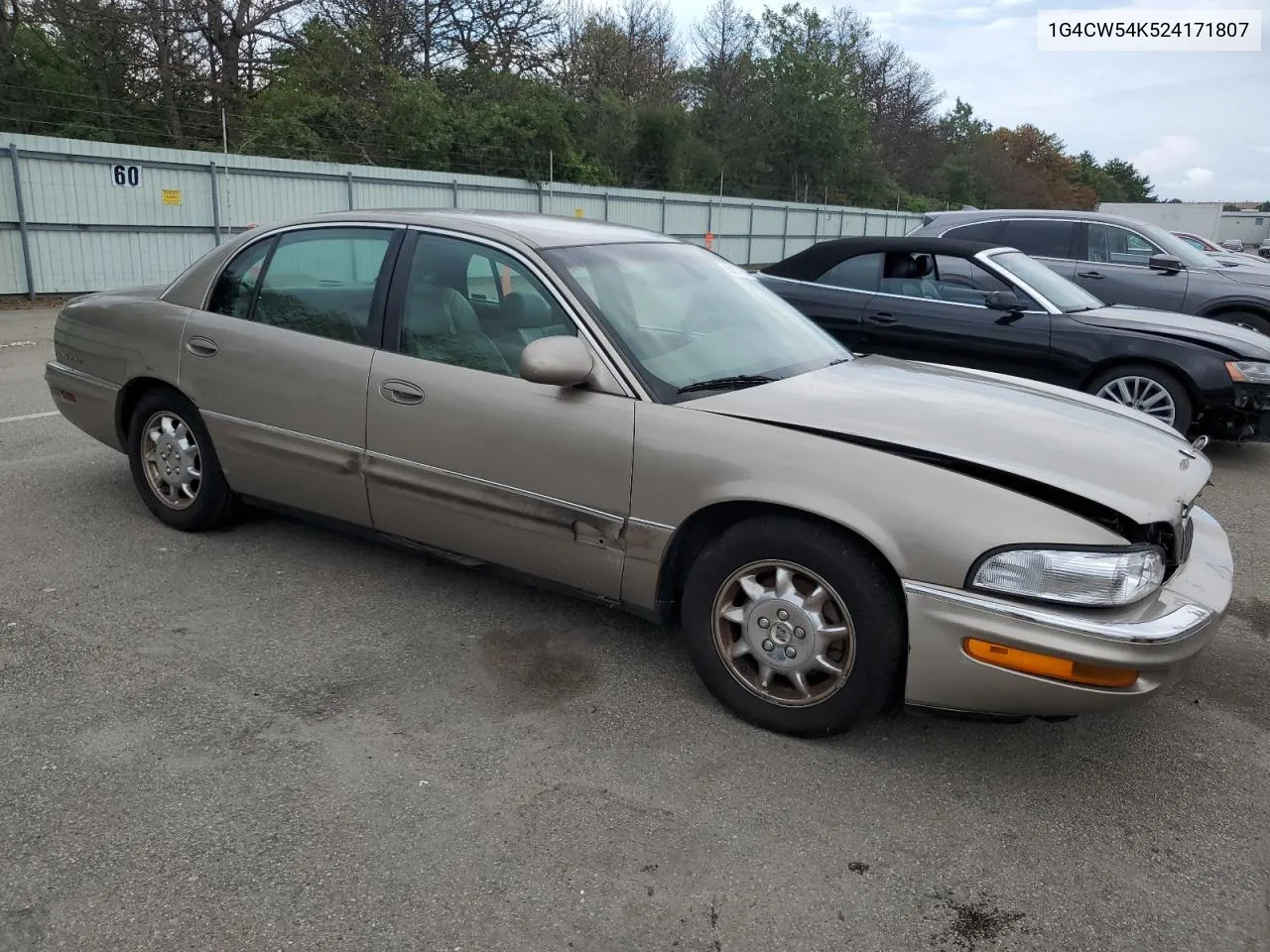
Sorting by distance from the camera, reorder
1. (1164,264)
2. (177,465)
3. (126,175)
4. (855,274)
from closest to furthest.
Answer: (177,465) < (855,274) < (1164,264) < (126,175)

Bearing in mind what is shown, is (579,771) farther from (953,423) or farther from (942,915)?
(953,423)

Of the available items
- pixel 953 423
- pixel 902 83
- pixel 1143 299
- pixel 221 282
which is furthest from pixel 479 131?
pixel 902 83

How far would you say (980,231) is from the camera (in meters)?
10.4

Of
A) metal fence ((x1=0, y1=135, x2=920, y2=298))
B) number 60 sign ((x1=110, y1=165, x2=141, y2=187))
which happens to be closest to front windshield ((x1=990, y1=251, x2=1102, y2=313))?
metal fence ((x1=0, y1=135, x2=920, y2=298))

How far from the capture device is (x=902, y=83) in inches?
2680

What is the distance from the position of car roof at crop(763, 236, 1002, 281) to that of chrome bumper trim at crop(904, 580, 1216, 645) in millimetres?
5042

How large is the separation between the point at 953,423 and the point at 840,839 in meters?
1.34

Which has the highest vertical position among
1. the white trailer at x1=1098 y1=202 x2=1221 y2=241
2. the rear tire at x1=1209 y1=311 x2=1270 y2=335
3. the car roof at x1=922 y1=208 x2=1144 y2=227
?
the white trailer at x1=1098 y1=202 x2=1221 y2=241

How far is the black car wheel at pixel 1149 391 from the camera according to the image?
22.6 feet

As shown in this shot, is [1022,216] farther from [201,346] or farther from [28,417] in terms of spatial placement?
[28,417]

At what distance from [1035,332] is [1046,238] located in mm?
3895

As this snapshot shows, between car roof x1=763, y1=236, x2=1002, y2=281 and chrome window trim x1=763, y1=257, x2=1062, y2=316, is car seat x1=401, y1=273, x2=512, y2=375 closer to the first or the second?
car roof x1=763, y1=236, x2=1002, y2=281

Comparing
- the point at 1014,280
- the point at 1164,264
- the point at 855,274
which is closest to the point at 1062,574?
the point at 1014,280

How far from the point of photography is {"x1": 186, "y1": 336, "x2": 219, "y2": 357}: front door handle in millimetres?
4434
